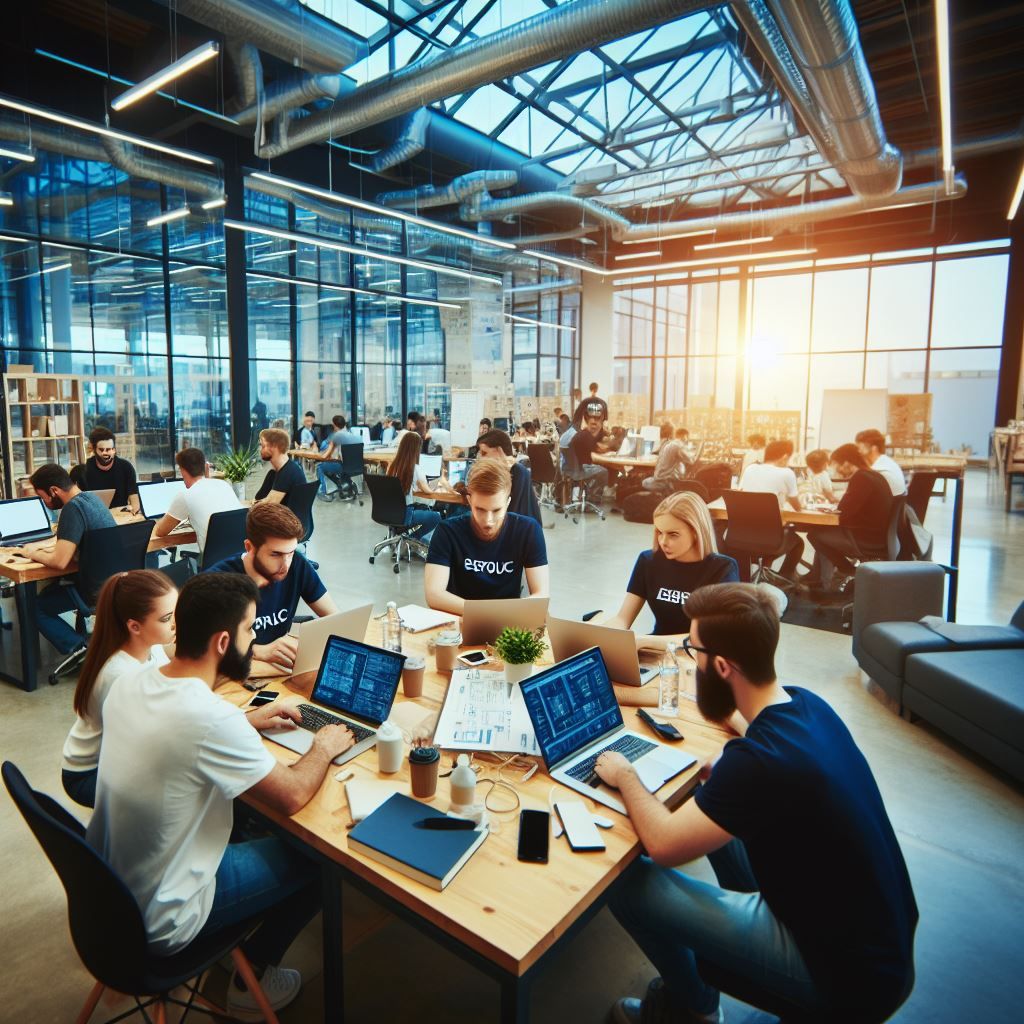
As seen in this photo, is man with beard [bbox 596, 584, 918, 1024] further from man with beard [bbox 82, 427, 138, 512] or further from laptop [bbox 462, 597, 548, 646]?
man with beard [bbox 82, 427, 138, 512]

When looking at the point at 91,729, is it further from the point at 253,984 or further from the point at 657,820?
the point at 657,820

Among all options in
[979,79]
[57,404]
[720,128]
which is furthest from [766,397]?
[57,404]

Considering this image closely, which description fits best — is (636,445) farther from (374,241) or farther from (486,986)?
(486,986)

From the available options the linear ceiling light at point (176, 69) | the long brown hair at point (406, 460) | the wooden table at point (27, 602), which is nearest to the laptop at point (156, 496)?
the wooden table at point (27, 602)

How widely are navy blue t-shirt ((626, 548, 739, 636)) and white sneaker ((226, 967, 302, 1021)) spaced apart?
6.26ft

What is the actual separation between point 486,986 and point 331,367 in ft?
44.5

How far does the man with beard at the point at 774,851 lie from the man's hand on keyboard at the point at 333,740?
707mm

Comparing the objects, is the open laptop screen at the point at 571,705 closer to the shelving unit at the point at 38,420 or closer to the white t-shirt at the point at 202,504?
the white t-shirt at the point at 202,504

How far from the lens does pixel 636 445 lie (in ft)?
35.7

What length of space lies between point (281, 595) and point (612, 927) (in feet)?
5.96

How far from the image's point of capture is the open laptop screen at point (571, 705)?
1.85 metres

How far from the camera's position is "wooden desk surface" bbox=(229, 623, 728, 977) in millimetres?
1336

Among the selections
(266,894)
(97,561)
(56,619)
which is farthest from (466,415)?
(266,894)

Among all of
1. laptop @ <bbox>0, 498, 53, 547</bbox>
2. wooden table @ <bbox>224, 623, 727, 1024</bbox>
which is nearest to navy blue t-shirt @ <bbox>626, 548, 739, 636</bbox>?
wooden table @ <bbox>224, 623, 727, 1024</bbox>
